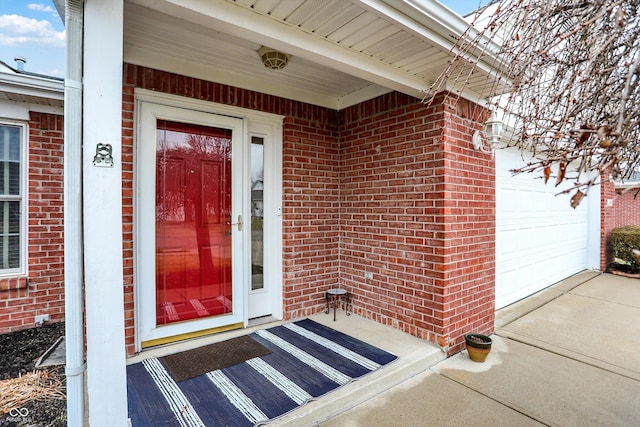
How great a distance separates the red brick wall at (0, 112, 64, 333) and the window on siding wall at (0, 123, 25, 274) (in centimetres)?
12

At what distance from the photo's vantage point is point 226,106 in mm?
3416

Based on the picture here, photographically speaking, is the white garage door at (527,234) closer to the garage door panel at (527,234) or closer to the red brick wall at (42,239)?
the garage door panel at (527,234)

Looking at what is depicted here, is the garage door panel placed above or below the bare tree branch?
below

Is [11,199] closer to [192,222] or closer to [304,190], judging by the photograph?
[192,222]

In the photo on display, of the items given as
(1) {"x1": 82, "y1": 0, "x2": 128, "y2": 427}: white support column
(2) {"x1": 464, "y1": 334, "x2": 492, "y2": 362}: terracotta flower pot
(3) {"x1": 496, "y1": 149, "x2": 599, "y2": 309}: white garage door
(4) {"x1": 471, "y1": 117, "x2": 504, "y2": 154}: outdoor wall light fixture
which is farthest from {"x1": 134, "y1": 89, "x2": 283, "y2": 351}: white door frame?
(3) {"x1": 496, "y1": 149, "x2": 599, "y2": 309}: white garage door

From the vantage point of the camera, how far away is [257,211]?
3.77 m

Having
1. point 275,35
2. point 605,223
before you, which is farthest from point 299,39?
point 605,223

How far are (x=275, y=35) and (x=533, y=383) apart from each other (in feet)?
11.3

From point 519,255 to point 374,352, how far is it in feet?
10.6

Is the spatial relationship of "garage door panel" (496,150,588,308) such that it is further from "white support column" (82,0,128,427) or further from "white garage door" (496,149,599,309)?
"white support column" (82,0,128,427)

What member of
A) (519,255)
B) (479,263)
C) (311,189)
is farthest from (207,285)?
(519,255)

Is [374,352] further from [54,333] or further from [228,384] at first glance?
[54,333]

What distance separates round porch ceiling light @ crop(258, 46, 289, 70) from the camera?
2.81 metres

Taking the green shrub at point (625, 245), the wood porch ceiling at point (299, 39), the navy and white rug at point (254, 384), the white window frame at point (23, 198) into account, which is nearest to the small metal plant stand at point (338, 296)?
the navy and white rug at point (254, 384)
